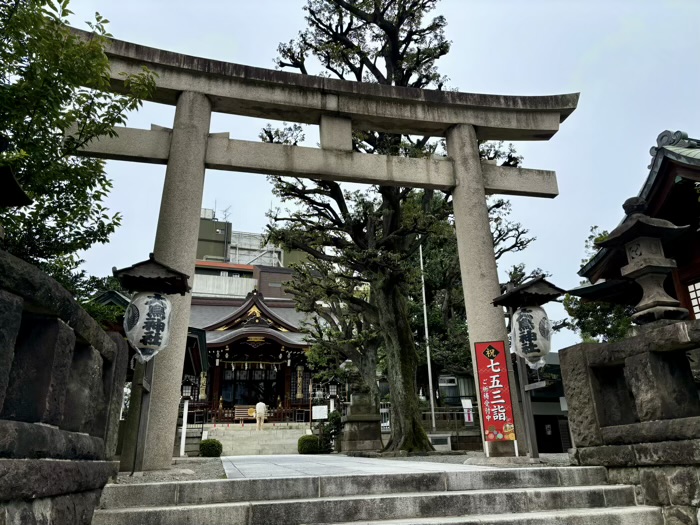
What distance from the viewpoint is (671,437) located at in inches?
172

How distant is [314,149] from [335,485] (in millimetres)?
6354

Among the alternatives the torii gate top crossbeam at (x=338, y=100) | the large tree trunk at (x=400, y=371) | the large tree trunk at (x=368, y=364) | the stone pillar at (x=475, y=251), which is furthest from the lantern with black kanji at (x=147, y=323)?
the large tree trunk at (x=368, y=364)

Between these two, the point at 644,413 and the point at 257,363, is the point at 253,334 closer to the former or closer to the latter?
the point at 257,363

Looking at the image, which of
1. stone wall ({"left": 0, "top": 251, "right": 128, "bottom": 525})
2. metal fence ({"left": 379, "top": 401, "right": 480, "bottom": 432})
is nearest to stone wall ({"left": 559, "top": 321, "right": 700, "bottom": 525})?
stone wall ({"left": 0, "top": 251, "right": 128, "bottom": 525})

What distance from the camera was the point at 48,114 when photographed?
5.71 meters

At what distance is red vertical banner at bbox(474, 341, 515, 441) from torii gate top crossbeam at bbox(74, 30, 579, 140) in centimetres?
474

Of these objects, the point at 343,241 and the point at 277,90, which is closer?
the point at 277,90

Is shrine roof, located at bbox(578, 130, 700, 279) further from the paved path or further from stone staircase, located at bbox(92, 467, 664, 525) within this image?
stone staircase, located at bbox(92, 467, 664, 525)

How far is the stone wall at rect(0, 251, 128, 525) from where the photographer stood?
8.14 feet

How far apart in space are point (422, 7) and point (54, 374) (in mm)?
13230

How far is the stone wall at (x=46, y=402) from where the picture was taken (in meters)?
2.48

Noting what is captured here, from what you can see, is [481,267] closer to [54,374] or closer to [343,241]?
[343,241]

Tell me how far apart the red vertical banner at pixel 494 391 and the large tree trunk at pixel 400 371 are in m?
5.19

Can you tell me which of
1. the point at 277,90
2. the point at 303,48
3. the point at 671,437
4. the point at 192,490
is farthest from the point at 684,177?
the point at 192,490
